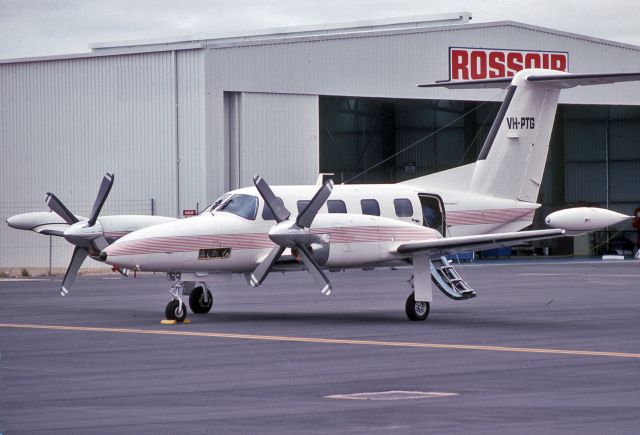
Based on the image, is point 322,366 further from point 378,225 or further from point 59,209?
point 59,209

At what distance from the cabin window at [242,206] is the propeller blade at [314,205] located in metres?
1.49

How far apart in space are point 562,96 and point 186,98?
62.3 ft

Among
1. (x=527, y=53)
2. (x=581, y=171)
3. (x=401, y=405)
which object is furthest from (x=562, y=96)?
(x=401, y=405)

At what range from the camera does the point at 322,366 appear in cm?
1480

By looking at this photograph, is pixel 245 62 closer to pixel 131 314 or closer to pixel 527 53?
pixel 527 53

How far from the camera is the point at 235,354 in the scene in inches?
640

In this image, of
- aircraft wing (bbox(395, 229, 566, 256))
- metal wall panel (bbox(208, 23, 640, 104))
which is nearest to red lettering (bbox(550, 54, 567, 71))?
metal wall panel (bbox(208, 23, 640, 104))

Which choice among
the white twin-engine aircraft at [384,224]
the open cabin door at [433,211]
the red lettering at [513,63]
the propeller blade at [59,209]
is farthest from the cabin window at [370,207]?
the red lettering at [513,63]

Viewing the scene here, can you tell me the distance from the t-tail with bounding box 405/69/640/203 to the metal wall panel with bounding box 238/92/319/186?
20.9 meters

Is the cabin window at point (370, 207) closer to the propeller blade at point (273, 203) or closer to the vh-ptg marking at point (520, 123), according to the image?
the propeller blade at point (273, 203)

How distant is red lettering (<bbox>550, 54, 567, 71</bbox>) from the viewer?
5250cm

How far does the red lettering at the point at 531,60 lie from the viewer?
170 feet

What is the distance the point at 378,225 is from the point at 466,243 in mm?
1897

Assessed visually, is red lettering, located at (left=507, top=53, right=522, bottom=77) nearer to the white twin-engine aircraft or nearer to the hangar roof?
the hangar roof
